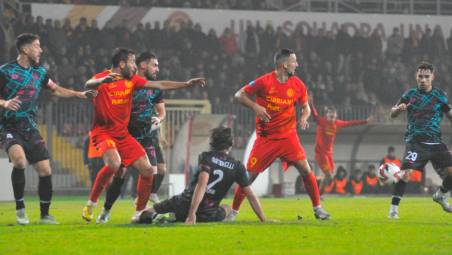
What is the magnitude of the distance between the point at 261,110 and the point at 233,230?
2566 millimetres

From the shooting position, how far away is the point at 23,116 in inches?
500

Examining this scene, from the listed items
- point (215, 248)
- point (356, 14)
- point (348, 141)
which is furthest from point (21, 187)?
point (356, 14)

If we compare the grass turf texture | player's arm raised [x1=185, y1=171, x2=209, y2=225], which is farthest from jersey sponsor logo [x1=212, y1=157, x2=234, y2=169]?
the grass turf texture

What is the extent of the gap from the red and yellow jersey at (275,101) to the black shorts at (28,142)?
9.44 ft

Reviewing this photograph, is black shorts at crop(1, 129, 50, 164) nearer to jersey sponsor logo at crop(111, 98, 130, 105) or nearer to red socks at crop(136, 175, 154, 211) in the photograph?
jersey sponsor logo at crop(111, 98, 130, 105)

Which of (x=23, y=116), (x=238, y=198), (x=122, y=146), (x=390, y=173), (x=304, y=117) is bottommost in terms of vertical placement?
(x=238, y=198)

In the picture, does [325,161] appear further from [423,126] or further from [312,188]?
[312,188]

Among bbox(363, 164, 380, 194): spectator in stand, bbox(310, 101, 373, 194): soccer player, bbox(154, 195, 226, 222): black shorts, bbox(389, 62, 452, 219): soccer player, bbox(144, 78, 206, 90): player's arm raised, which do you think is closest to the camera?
bbox(144, 78, 206, 90): player's arm raised

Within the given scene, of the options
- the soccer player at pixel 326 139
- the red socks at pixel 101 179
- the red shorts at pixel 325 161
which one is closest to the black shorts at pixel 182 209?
the red socks at pixel 101 179

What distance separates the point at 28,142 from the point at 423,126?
5.62 m

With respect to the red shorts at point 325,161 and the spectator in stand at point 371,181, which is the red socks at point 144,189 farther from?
the spectator in stand at point 371,181

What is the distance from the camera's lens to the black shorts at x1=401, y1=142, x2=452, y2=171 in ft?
48.3

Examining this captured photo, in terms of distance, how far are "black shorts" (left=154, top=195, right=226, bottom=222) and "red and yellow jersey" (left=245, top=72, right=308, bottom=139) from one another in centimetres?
162

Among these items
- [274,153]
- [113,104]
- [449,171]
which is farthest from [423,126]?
[113,104]
